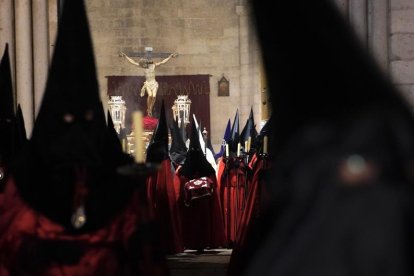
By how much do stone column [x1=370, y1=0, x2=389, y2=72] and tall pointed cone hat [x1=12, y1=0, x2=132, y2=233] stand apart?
4.39m

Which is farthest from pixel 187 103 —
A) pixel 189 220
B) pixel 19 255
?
pixel 19 255

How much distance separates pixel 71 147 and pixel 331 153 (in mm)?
1906

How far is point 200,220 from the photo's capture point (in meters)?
8.57

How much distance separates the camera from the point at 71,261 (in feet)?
11.0

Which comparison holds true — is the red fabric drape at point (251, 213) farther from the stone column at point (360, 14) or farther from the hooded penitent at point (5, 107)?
the hooded penitent at point (5, 107)

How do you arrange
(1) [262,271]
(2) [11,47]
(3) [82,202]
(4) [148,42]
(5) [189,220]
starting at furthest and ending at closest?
1. (4) [148,42]
2. (5) [189,220]
3. (2) [11,47]
4. (3) [82,202]
5. (1) [262,271]

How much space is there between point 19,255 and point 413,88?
4.75m

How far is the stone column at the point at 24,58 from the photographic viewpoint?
7.81 metres

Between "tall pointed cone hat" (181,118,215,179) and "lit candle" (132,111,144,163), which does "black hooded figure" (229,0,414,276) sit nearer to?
"lit candle" (132,111,144,163)

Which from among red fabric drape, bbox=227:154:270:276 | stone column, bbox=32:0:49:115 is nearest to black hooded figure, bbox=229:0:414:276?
red fabric drape, bbox=227:154:270:276

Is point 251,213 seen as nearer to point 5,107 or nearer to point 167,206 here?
point 167,206

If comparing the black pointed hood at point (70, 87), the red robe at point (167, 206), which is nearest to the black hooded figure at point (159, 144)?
the red robe at point (167, 206)

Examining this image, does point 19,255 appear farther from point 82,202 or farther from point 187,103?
point 187,103

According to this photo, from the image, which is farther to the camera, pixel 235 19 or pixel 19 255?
pixel 235 19
